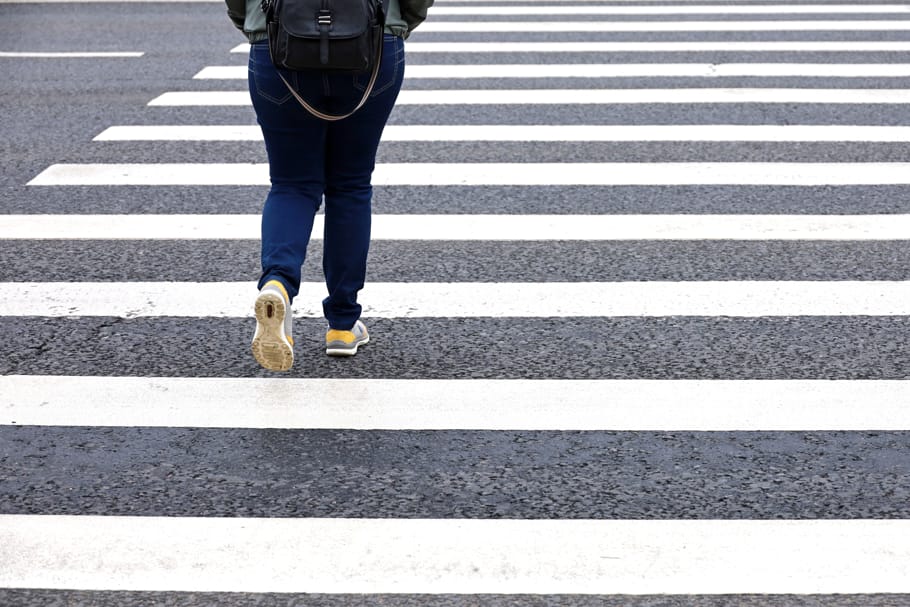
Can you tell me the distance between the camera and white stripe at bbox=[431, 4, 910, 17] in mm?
12320

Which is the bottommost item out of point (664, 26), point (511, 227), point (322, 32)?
point (664, 26)

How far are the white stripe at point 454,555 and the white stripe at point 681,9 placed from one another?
9785 mm

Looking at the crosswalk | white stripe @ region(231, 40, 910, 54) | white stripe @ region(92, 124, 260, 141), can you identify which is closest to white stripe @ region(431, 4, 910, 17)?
white stripe @ region(231, 40, 910, 54)

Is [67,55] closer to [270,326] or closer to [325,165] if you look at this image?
[325,165]

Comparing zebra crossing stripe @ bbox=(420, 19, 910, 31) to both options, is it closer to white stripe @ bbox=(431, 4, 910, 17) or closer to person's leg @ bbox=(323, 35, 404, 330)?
white stripe @ bbox=(431, 4, 910, 17)

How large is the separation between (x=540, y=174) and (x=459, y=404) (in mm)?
3032

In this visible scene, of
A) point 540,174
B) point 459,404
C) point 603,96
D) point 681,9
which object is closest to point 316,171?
point 459,404

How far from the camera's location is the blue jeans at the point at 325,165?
3928 millimetres

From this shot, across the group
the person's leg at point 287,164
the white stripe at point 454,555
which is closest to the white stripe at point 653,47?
the person's leg at point 287,164

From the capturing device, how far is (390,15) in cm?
391

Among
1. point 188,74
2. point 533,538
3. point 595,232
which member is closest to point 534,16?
point 188,74

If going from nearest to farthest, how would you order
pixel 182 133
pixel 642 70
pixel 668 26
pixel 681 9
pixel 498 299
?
pixel 498 299 → pixel 182 133 → pixel 642 70 → pixel 668 26 → pixel 681 9

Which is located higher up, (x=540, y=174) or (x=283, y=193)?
(x=283, y=193)

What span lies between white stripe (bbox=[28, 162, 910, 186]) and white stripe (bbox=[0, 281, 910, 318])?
160 centimetres
